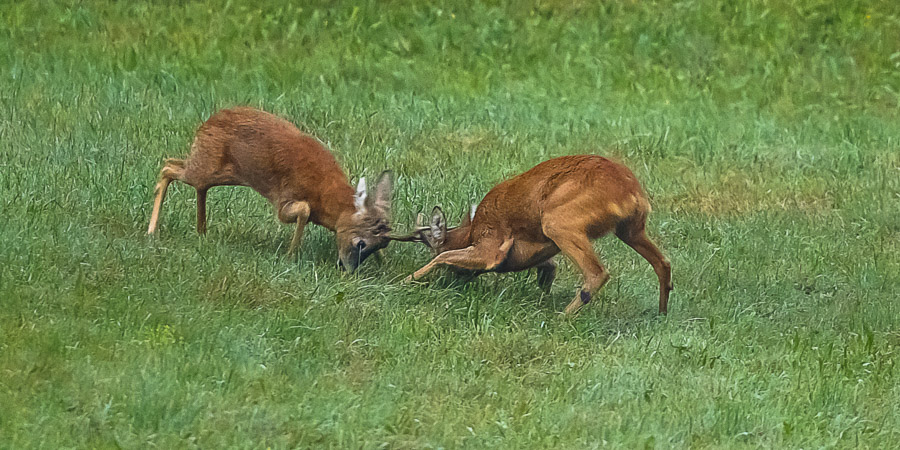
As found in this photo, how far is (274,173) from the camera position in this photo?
27.8 feet

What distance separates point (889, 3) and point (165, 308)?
12.7m

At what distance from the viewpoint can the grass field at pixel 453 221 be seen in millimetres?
5875

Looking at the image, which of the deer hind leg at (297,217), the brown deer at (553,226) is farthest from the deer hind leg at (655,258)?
the deer hind leg at (297,217)

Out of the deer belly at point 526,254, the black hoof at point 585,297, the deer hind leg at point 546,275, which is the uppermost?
the deer belly at point 526,254

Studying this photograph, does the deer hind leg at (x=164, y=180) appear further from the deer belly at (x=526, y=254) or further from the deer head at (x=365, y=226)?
the deer belly at (x=526, y=254)

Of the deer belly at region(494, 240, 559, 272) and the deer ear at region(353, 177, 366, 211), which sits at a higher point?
the deer ear at region(353, 177, 366, 211)

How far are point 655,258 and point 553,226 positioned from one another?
788 millimetres

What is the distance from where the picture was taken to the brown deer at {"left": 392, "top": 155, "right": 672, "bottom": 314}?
7629 millimetres

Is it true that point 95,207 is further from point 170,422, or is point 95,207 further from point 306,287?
point 170,422

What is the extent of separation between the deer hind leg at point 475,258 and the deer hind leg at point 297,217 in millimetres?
815

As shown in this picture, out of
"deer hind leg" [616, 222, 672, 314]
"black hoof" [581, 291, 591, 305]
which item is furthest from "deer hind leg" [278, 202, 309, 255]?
"deer hind leg" [616, 222, 672, 314]

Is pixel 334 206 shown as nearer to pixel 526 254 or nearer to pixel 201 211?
pixel 201 211

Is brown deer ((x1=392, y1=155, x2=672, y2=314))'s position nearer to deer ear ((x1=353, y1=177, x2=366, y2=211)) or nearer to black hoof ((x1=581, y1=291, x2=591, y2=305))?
black hoof ((x1=581, y1=291, x2=591, y2=305))

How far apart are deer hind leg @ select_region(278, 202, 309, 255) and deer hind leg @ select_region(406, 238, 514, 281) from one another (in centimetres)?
82
